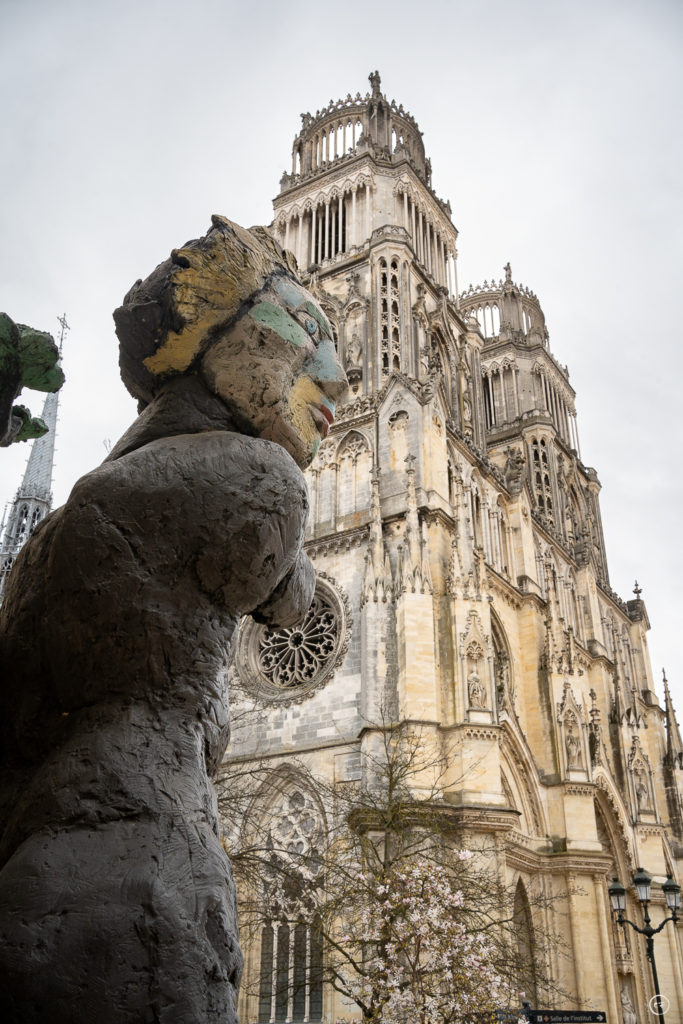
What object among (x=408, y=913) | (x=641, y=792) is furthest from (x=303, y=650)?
(x=641, y=792)

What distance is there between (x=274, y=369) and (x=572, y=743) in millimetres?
22271

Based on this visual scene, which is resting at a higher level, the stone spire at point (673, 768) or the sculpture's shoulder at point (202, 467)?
the stone spire at point (673, 768)

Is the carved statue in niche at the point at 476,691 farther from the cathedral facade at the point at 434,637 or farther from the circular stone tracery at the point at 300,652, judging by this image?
the circular stone tracery at the point at 300,652

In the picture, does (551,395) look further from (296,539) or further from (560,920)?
(296,539)

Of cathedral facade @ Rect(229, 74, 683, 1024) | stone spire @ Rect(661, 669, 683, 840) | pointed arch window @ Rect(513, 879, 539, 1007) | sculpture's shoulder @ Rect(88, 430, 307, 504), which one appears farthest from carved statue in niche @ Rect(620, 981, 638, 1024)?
sculpture's shoulder @ Rect(88, 430, 307, 504)

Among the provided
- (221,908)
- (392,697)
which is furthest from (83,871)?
(392,697)

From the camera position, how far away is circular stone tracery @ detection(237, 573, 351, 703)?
20.7m

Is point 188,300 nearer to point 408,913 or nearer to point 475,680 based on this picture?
point 408,913

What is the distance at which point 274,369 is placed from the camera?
275 centimetres

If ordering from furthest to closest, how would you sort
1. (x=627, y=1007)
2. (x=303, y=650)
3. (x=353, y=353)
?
1. (x=353, y=353)
2. (x=627, y=1007)
3. (x=303, y=650)

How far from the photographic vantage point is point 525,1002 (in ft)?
45.6

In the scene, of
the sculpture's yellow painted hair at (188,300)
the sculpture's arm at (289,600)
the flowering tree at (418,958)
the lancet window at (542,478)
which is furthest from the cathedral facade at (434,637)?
the sculpture's yellow painted hair at (188,300)

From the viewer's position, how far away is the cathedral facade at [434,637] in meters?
19.0

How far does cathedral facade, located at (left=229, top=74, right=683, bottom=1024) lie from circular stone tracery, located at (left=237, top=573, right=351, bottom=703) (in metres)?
0.06
